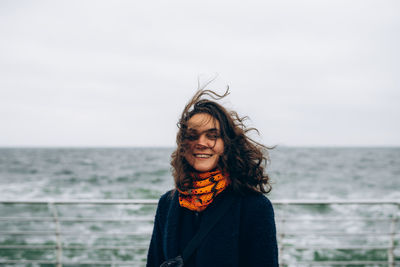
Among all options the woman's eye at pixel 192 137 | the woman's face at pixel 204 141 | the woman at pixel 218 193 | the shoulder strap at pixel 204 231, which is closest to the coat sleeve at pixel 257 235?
the woman at pixel 218 193

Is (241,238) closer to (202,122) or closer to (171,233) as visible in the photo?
(171,233)

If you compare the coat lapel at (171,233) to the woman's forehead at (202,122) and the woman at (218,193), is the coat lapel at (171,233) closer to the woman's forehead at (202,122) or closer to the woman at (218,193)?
the woman at (218,193)

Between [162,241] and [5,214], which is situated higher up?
[162,241]

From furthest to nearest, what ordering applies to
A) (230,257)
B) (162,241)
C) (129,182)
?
(129,182) → (162,241) → (230,257)

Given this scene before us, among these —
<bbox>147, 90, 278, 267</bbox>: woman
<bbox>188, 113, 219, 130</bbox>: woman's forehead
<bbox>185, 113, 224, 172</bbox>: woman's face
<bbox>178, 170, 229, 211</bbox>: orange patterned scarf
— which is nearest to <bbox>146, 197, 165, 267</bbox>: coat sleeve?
<bbox>147, 90, 278, 267</bbox>: woman

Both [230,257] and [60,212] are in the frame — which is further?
→ [60,212]

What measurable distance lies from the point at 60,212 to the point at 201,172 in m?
9.88

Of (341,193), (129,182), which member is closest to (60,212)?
(129,182)

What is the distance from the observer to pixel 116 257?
6.01 meters

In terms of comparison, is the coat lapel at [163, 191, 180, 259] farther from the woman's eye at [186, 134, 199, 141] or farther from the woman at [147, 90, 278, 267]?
the woman's eye at [186, 134, 199, 141]

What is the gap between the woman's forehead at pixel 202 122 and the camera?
1294 millimetres

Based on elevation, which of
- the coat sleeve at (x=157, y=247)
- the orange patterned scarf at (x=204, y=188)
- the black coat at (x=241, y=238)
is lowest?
the coat sleeve at (x=157, y=247)

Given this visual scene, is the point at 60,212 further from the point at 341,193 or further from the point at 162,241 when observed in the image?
the point at 341,193

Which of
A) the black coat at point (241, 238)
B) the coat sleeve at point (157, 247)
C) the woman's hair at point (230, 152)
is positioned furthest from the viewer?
the coat sleeve at point (157, 247)
